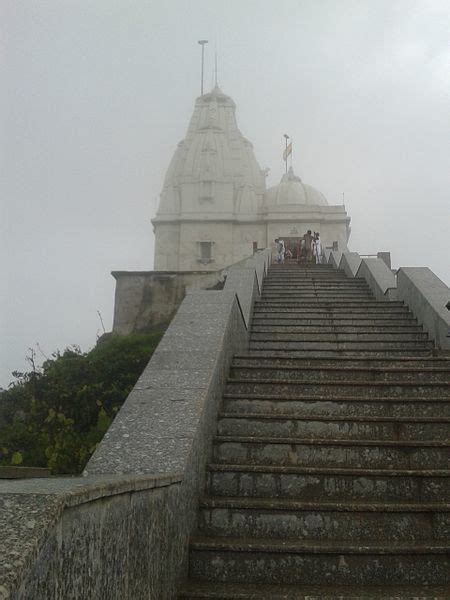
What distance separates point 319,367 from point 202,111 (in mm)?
52060

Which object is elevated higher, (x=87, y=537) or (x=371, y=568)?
(x=87, y=537)

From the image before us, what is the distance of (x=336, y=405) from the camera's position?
5742 millimetres

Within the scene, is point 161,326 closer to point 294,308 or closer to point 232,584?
point 294,308

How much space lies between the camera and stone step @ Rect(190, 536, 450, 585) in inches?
159

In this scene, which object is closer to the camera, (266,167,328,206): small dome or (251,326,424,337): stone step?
(251,326,424,337): stone step

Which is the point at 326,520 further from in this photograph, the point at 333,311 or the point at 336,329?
the point at 333,311

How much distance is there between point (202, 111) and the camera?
5628cm

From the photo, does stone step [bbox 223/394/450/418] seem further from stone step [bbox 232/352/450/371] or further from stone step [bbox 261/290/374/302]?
stone step [bbox 261/290/374/302]

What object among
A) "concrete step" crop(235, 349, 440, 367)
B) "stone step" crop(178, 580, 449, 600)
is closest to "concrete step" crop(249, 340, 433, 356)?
"concrete step" crop(235, 349, 440, 367)

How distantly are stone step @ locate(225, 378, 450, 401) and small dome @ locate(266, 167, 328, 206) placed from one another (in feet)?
141

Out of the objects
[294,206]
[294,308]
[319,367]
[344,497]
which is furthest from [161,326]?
[294,206]

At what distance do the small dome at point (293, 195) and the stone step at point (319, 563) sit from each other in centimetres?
4502

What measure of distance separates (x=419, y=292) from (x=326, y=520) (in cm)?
547

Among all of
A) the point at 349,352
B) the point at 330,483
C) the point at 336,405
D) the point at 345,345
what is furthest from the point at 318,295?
the point at 330,483
